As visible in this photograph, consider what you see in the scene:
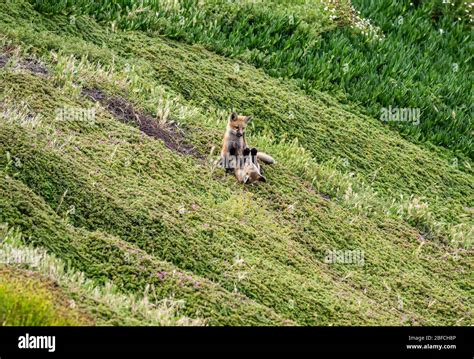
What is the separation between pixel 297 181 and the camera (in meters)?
15.4

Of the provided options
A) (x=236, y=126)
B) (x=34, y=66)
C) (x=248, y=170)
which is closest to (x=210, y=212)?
(x=248, y=170)

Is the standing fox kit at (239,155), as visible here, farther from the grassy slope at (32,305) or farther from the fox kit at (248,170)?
the grassy slope at (32,305)

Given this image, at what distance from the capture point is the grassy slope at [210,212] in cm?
1078

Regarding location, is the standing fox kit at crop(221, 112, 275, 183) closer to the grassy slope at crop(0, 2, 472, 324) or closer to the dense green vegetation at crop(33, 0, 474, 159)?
the grassy slope at crop(0, 2, 472, 324)

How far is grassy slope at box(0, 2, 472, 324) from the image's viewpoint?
10.8 meters

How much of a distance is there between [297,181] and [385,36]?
895 centimetres

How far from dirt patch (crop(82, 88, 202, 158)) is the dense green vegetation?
3.85 metres

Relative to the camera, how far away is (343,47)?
2180cm

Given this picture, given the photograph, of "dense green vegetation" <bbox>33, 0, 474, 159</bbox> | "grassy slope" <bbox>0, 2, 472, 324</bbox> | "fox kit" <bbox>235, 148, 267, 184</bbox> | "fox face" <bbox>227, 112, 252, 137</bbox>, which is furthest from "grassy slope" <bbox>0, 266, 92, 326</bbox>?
"dense green vegetation" <bbox>33, 0, 474, 159</bbox>

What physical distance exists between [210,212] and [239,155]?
1864 millimetres

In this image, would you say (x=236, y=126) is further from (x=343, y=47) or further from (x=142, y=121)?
(x=343, y=47)

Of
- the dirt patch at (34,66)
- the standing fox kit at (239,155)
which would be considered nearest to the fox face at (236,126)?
the standing fox kit at (239,155)
